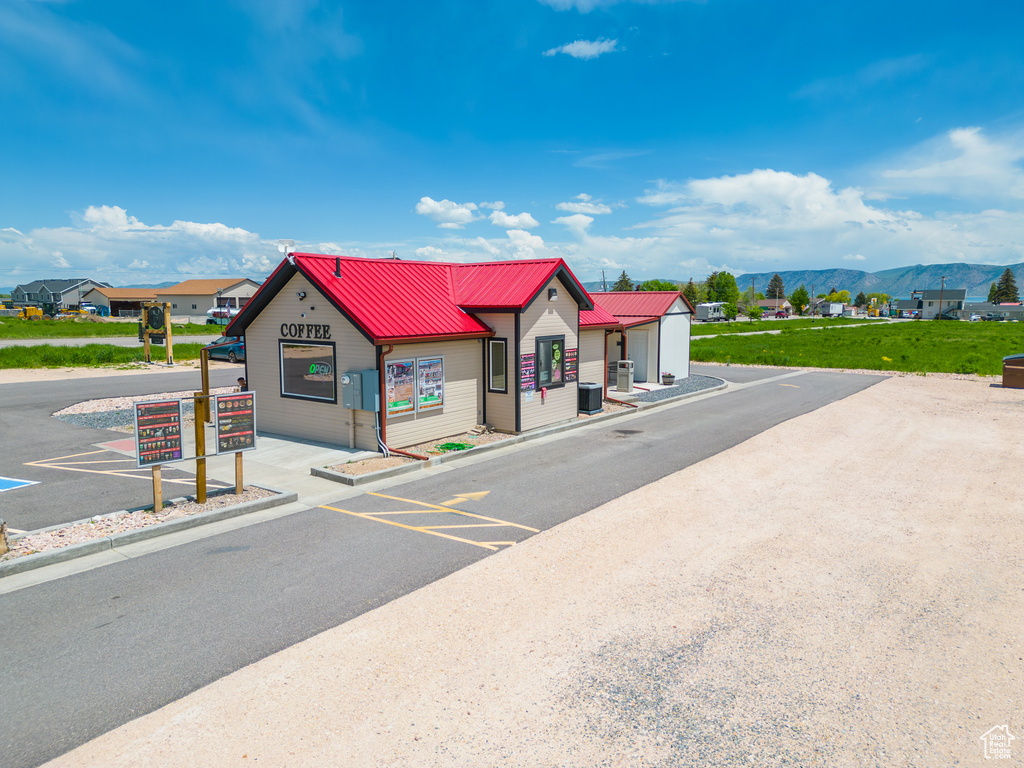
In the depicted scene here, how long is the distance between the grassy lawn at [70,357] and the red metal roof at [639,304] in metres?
25.6

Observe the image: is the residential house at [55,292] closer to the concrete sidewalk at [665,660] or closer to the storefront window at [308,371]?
the storefront window at [308,371]

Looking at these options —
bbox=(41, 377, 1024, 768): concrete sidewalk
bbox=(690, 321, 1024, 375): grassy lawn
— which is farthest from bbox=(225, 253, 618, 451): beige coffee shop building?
bbox=(690, 321, 1024, 375): grassy lawn

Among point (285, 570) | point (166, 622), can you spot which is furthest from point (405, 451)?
point (166, 622)

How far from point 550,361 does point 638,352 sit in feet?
37.0

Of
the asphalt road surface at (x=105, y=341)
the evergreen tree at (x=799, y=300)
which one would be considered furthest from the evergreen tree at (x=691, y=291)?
the asphalt road surface at (x=105, y=341)

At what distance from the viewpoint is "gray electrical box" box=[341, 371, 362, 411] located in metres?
14.0

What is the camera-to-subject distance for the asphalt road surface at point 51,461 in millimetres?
10391

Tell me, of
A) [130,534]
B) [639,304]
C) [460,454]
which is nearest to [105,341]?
[639,304]

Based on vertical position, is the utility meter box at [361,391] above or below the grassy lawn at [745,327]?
below

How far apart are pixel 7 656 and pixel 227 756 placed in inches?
120

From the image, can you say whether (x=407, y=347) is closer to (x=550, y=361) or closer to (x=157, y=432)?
(x=550, y=361)

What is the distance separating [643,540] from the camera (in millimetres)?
9133

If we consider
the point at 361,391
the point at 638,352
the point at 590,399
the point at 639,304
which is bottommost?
the point at 590,399

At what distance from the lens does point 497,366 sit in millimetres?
16922
